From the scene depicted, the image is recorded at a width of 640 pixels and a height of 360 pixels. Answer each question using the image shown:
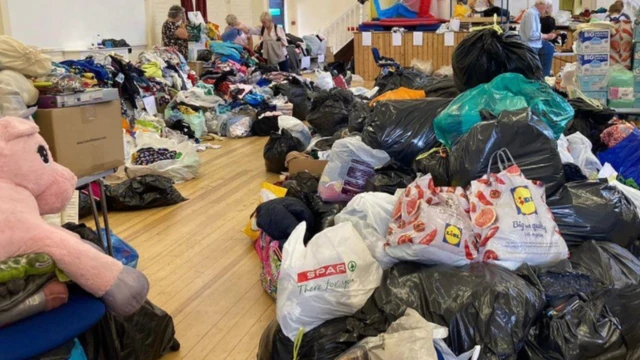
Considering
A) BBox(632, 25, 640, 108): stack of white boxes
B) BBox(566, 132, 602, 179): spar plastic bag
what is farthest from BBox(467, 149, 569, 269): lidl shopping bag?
BBox(632, 25, 640, 108): stack of white boxes

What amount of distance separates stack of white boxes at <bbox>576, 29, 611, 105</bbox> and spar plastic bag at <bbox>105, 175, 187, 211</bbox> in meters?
3.54

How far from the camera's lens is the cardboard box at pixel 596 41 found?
5410 millimetres

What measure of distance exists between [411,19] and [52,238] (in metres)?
10.9

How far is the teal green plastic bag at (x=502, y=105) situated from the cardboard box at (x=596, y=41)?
245cm

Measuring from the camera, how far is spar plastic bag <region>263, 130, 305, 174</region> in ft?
16.8

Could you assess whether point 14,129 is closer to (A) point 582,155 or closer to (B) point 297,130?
(A) point 582,155

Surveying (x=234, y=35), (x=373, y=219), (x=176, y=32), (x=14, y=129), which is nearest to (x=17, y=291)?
(x=14, y=129)

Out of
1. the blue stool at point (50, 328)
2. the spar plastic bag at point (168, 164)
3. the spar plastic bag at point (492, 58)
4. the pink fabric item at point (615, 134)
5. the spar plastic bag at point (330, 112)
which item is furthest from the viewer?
the spar plastic bag at point (330, 112)

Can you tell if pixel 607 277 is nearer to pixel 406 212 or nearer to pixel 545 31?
pixel 406 212

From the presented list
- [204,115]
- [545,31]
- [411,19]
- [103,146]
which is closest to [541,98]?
[103,146]

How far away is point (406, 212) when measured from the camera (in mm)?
2230

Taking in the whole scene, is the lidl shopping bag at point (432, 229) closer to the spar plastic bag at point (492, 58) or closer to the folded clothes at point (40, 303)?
the folded clothes at point (40, 303)

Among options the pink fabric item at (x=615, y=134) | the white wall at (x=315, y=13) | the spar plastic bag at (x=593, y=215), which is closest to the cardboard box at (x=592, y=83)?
the pink fabric item at (x=615, y=134)

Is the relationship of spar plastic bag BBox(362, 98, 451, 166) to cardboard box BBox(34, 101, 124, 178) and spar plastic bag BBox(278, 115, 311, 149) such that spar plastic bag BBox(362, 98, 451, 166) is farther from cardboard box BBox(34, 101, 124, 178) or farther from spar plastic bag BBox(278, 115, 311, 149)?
spar plastic bag BBox(278, 115, 311, 149)
